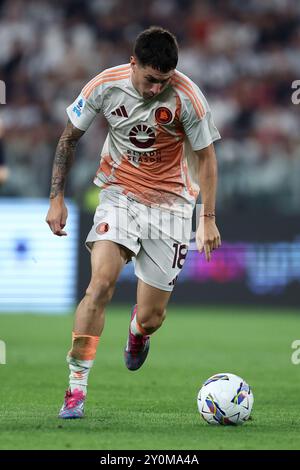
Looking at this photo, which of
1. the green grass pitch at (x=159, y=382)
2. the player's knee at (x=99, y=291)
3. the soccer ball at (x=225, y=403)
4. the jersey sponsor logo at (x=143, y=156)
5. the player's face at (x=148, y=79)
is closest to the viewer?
the green grass pitch at (x=159, y=382)

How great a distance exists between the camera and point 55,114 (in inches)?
736

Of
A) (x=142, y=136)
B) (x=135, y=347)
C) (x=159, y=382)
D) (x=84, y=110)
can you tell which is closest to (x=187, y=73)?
(x=159, y=382)

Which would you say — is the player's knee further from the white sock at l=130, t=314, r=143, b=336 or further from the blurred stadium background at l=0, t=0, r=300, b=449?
the white sock at l=130, t=314, r=143, b=336

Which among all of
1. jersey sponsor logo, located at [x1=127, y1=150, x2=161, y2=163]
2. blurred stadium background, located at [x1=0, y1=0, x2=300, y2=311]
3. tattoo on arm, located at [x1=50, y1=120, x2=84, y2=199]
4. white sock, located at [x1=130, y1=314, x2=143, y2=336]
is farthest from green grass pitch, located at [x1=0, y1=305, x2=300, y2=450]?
jersey sponsor logo, located at [x1=127, y1=150, x2=161, y2=163]

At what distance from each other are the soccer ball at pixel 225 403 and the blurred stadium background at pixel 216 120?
969 centimetres

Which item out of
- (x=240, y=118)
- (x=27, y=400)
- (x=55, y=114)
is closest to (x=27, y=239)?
(x=55, y=114)

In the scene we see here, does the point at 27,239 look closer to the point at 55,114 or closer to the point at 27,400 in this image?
the point at 55,114

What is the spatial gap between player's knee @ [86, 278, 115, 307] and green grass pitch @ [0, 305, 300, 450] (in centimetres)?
73

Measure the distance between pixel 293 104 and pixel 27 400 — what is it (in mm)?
12706

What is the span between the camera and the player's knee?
6535mm

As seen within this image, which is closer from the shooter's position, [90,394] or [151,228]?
[151,228]

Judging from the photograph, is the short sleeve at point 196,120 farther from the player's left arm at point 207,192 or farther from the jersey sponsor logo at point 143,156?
the jersey sponsor logo at point 143,156

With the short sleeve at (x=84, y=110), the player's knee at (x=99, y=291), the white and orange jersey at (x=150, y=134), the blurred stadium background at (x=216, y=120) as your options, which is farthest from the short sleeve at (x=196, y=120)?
the blurred stadium background at (x=216, y=120)

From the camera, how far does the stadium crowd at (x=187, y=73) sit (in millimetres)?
16797
